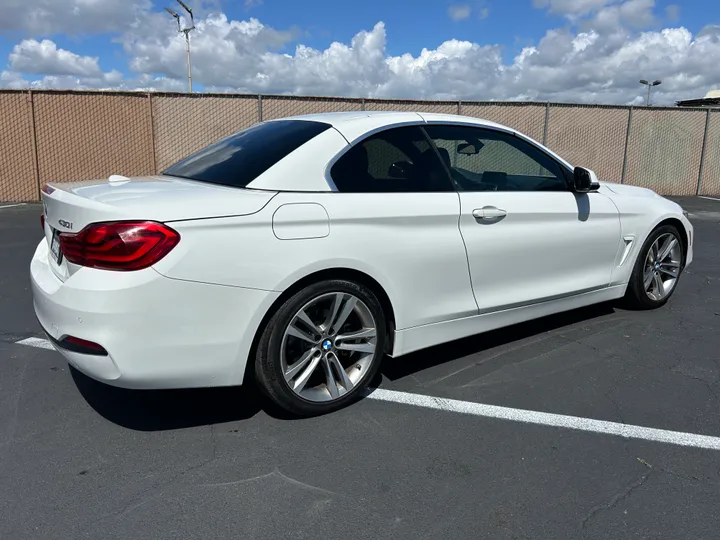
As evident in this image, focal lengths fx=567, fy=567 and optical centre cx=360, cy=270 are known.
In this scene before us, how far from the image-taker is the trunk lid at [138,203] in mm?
2523

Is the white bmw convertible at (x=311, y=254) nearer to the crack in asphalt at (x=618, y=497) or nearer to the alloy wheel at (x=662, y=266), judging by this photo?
the alloy wheel at (x=662, y=266)

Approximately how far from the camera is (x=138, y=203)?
8.46 feet

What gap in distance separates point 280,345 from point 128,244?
33.9 inches

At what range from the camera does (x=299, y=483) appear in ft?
8.18

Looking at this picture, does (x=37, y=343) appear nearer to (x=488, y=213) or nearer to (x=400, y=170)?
(x=400, y=170)

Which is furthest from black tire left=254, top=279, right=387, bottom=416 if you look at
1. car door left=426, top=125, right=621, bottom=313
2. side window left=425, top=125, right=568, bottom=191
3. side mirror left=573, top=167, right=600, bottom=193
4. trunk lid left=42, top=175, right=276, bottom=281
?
side mirror left=573, top=167, right=600, bottom=193

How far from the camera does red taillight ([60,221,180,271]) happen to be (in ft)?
8.03

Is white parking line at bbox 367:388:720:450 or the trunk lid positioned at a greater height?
the trunk lid

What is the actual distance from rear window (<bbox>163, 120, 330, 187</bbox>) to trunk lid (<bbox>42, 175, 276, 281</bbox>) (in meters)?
0.17

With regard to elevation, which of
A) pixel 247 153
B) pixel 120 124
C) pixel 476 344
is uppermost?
pixel 120 124

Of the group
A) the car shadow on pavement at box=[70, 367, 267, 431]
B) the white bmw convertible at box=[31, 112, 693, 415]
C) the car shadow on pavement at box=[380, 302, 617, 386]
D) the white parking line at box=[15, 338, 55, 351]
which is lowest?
the car shadow on pavement at box=[70, 367, 267, 431]

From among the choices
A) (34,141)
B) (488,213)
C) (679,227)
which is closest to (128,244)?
(488,213)

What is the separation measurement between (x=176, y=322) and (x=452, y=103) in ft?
37.5

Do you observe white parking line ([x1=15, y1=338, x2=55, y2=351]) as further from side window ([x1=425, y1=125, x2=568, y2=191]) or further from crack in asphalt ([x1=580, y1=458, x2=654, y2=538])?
crack in asphalt ([x1=580, y1=458, x2=654, y2=538])
